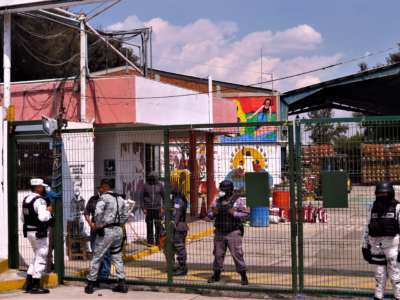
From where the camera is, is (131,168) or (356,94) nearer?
(131,168)

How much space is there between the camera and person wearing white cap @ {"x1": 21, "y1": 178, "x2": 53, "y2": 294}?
8898mm

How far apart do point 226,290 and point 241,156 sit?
2.20m

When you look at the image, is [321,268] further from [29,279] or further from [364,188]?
[29,279]

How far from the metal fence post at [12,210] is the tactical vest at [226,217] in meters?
3.73

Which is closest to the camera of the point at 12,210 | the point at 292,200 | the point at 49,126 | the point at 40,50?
the point at 292,200

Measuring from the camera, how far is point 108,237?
28.8 ft

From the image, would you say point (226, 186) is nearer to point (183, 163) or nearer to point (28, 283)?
point (28, 283)

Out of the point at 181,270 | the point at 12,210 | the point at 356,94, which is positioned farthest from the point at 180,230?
the point at 356,94

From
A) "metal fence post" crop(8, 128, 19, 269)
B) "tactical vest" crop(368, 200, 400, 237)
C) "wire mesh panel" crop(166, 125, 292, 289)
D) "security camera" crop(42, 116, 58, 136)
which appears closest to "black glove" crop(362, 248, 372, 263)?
"tactical vest" crop(368, 200, 400, 237)

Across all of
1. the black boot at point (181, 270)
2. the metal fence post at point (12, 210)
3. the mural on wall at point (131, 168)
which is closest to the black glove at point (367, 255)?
the black boot at point (181, 270)

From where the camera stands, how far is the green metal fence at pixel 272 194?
8.08 meters

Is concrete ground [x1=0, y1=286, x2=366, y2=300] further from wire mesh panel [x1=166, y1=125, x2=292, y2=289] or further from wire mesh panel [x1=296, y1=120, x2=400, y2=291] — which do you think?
wire mesh panel [x1=296, y1=120, x2=400, y2=291]

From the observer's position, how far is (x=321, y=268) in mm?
9930

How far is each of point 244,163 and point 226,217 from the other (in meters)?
1.05
